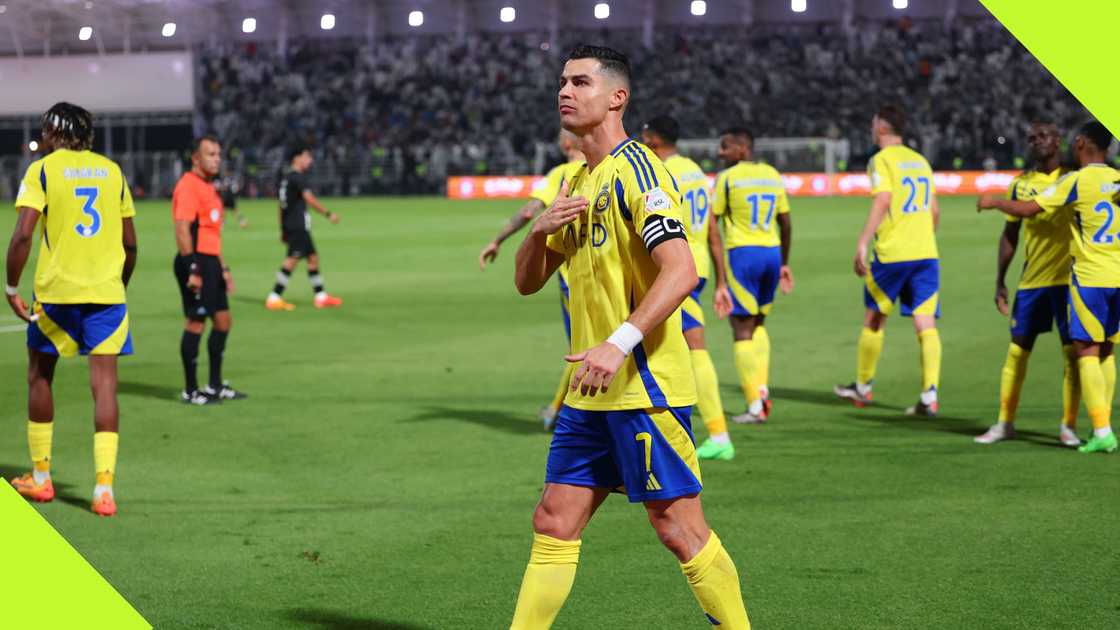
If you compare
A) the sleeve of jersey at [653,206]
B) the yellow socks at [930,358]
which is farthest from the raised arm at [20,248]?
the yellow socks at [930,358]

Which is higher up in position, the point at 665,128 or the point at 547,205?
the point at 665,128

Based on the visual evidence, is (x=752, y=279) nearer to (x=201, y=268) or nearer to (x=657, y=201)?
(x=201, y=268)

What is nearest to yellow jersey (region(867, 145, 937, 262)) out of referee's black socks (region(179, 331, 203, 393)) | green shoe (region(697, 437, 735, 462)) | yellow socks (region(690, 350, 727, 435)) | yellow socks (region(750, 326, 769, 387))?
yellow socks (region(750, 326, 769, 387))

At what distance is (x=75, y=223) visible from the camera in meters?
7.35

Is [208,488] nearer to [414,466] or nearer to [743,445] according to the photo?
[414,466]

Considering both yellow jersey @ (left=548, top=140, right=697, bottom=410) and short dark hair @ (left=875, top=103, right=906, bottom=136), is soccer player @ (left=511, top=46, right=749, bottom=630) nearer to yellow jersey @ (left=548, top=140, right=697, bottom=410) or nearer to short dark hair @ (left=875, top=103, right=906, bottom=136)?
yellow jersey @ (left=548, top=140, right=697, bottom=410)

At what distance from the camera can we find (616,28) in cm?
5744

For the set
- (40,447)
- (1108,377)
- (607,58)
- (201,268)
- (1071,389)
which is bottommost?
(40,447)

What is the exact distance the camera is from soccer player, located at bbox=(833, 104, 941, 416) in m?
10.5

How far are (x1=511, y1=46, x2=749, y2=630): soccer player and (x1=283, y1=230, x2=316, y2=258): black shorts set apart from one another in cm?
1457

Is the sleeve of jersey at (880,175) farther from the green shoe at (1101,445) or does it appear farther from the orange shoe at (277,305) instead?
the orange shoe at (277,305)

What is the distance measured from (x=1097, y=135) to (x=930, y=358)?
2564 mm

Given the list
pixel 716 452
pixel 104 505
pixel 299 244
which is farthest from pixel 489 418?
pixel 299 244

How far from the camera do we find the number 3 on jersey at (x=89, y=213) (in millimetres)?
7328
